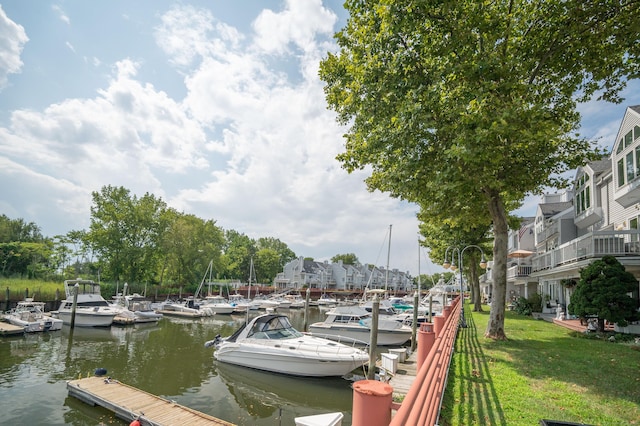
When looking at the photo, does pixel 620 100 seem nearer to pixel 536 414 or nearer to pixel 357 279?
pixel 536 414

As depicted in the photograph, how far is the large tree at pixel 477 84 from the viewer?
11.5 metres

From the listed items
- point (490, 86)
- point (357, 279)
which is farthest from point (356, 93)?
point (357, 279)

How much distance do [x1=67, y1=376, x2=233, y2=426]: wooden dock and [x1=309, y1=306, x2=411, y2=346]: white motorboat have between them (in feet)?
38.4

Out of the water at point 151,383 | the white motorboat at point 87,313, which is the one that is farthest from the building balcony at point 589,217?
the white motorboat at point 87,313

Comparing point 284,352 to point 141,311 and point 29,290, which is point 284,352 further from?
point 29,290

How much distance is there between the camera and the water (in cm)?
1184

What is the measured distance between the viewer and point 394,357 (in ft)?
41.4

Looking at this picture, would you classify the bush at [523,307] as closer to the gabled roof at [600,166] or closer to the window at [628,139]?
the gabled roof at [600,166]

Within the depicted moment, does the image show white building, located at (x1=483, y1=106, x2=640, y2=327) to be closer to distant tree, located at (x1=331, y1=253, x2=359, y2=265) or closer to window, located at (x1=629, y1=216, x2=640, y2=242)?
window, located at (x1=629, y1=216, x2=640, y2=242)

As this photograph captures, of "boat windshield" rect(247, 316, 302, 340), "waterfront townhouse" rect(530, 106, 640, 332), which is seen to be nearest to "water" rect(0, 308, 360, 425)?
"boat windshield" rect(247, 316, 302, 340)

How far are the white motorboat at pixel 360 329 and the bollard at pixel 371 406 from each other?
19.1 metres

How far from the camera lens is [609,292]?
596 inches

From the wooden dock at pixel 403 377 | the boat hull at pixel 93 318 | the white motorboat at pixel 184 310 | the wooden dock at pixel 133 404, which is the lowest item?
the white motorboat at pixel 184 310

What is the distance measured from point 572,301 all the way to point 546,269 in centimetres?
936
